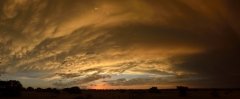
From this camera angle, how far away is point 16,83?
72375mm

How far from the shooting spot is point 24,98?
227 ft

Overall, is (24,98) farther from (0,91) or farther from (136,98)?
(136,98)

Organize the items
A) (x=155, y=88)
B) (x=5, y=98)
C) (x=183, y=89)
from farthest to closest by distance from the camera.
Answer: (x=155, y=88) → (x=183, y=89) → (x=5, y=98)

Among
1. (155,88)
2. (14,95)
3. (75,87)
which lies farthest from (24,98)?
(155,88)

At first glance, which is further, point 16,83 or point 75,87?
point 75,87

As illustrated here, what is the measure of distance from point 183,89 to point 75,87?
35.1 m

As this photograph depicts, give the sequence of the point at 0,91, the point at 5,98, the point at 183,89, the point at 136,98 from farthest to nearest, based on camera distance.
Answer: the point at 183,89 < the point at 136,98 < the point at 0,91 < the point at 5,98

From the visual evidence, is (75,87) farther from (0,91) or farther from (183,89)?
(0,91)

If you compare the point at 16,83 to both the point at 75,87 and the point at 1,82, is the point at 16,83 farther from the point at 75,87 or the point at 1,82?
the point at 75,87

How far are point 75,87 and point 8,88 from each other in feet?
148

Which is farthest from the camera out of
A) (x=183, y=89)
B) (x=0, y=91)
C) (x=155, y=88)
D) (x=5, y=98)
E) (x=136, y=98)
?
(x=155, y=88)

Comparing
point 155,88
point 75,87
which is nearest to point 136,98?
point 75,87

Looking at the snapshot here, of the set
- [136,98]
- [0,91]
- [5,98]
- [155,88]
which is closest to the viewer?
[5,98]

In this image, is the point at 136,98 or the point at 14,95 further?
the point at 136,98
